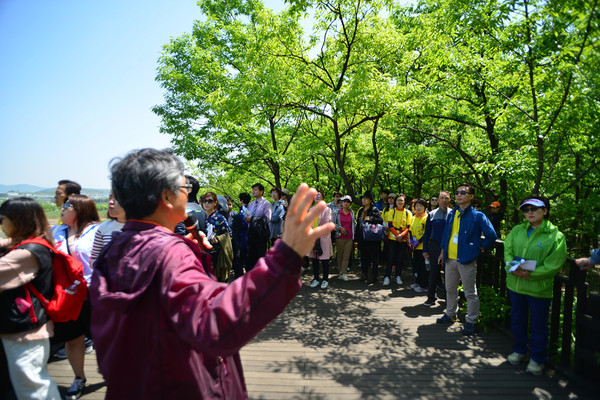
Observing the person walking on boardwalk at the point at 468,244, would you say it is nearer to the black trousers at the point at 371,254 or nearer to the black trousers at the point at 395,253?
the black trousers at the point at 395,253

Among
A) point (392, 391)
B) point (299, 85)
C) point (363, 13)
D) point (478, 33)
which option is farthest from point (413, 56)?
point (392, 391)

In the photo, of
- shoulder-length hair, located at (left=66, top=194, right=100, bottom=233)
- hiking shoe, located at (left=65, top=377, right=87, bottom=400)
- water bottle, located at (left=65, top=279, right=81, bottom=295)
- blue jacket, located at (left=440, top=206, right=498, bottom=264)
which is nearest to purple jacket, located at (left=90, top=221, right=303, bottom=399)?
water bottle, located at (left=65, top=279, right=81, bottom=295)

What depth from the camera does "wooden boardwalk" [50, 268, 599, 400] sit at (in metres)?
3.46

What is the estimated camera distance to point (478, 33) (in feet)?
16.0

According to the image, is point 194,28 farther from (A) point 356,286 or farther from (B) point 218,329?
(B) point 218,329

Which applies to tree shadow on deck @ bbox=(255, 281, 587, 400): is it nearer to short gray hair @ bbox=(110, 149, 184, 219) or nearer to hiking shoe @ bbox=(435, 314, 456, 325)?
hiking shoe @ bbox=(435, 314, 456, 325)

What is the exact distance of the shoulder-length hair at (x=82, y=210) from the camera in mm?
3984

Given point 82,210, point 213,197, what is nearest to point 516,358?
point 213,197

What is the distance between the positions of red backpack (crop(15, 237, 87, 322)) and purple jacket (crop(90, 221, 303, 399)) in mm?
1973

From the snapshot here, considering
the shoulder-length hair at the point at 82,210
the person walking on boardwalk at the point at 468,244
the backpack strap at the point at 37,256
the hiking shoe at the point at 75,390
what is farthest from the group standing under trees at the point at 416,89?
the hiking shoe at the point at 75,390

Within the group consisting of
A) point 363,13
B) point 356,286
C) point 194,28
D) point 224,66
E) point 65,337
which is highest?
point 194,28

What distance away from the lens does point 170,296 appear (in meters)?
1.04

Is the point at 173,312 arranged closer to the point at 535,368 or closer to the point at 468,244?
the point at 535,368

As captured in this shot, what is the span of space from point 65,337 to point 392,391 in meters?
3.21
